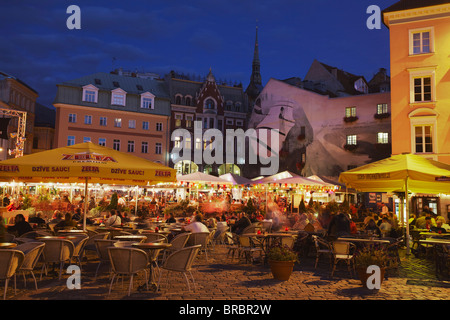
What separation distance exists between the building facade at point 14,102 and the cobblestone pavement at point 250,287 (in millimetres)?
35769

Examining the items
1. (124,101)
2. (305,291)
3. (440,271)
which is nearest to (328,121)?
(124,101)

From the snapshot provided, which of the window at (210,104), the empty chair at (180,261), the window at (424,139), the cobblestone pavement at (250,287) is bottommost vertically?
the cobblestone pavement at (250,287)

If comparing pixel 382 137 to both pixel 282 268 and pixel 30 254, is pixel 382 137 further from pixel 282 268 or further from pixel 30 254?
pixel 30 254

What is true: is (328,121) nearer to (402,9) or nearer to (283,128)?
(283,128)

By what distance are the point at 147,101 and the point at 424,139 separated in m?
32.1

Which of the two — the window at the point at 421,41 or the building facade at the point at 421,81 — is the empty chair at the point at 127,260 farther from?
the window at the point at 421,41

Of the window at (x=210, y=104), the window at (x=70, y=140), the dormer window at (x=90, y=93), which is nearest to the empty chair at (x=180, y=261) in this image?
the window at (x=70, y=140)

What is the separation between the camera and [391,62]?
25.8 m

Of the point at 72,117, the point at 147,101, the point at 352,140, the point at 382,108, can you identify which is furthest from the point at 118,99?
the point at 382,108

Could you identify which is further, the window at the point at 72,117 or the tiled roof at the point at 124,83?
the tiled roof at the point at 124,83

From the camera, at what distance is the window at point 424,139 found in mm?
24359

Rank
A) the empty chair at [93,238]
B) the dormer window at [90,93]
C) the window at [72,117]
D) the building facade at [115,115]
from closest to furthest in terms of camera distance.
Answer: the empty chair at [93,238], the building facade at [115,115], the window at [72,117], the dormer window at [90,93]
